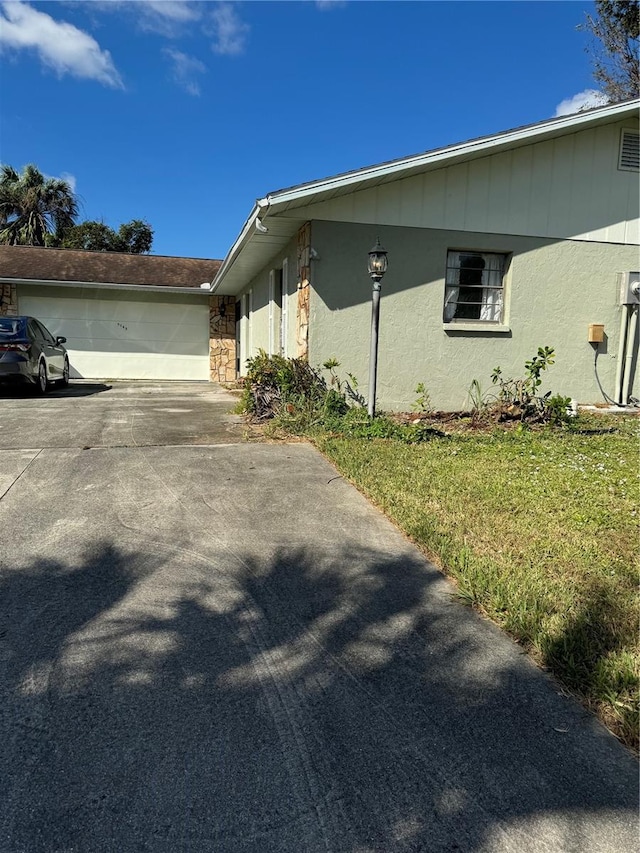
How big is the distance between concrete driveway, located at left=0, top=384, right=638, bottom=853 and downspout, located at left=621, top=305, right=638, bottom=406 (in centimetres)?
743

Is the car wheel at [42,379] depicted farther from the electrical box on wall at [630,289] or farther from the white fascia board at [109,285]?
the electrical box on wall at [630,289]

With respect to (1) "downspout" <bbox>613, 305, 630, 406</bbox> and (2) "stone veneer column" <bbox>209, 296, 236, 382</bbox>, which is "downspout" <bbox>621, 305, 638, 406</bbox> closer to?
(1) "downspout" <bbox>613, 305, 630, 406</bbox>

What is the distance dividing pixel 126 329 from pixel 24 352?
6.44 meters

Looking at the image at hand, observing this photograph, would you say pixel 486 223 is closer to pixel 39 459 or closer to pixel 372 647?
pixel 39 459

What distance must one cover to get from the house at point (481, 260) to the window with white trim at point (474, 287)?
2 centimetres

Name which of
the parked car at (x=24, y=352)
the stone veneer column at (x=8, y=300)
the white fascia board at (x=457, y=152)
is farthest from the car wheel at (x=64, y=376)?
the white fascia board at (x=457, y=152)

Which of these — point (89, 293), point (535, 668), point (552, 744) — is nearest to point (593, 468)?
point (535, 668)

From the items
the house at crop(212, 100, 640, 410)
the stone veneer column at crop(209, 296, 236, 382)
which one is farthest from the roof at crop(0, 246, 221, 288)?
the house at crop(212, 100, 640, 410)

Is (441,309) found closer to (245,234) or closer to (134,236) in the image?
(245,234)

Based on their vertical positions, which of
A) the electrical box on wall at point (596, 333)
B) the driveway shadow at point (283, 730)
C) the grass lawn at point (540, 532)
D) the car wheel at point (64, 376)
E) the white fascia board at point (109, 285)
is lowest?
the driveway shadow at point (283, 730)

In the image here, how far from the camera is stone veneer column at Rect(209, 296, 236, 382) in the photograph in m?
16.7

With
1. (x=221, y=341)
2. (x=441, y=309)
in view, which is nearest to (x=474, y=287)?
(x=441, y=309)

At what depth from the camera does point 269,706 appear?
7.42ft

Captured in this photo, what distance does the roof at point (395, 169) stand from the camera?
7.48 meters
